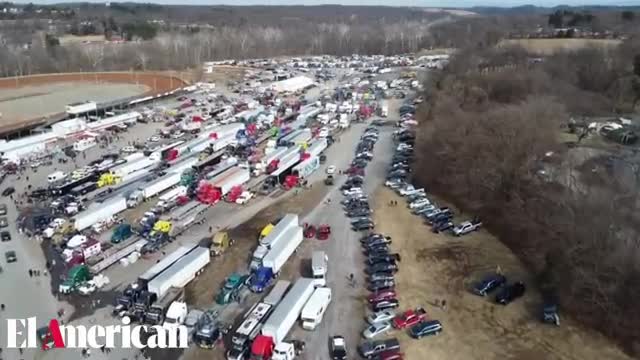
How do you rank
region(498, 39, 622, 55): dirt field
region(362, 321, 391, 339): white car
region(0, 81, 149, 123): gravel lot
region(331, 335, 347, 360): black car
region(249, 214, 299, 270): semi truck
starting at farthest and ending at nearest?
region(498, 39, 622, 55): dirt field < region(0, 81, 149, 123): gravel lot < region(249, 214, 299, 270): semi truck < region(362, 321, 391, 339): white car < region(331, 335, 347, 360): black car

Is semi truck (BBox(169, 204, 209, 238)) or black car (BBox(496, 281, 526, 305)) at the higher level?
semi truck (BBox(169, 204, 209, 238))

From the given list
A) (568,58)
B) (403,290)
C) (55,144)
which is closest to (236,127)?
(55,144)

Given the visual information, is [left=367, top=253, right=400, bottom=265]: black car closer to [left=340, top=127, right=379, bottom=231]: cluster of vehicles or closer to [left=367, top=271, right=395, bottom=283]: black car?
[left=367, top=271, right=395, bottom=283]: black car

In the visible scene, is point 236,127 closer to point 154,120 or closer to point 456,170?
point 154,120

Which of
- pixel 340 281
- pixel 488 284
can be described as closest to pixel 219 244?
pixel 340 281

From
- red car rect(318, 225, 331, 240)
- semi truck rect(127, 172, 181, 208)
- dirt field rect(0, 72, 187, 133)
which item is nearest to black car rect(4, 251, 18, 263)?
semi truck rect(127, 172, 181, 208)

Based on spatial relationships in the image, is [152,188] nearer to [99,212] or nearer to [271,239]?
[99,212]

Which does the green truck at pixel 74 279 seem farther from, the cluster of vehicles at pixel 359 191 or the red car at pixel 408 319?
the red car at pixel 408 319
